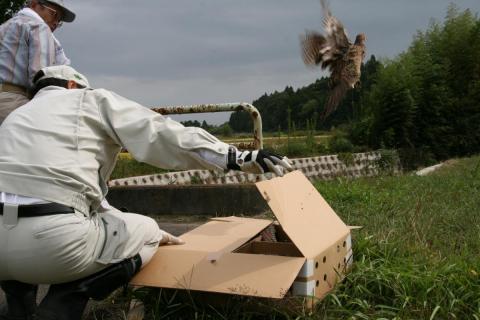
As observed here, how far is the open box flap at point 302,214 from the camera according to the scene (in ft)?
6.27

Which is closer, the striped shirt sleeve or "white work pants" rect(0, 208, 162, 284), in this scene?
"white work pants" rect(0, 208, 162, 284)

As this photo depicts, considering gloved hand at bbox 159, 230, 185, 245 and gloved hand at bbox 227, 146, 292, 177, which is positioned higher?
gloved hand at bbox 227, 146, 292, 177

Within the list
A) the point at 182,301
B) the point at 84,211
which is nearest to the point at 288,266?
the point at 182,301

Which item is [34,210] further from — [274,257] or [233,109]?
[233,109]

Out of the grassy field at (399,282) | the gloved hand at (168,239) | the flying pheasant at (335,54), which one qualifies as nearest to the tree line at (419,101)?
the flying pheasant at (335,54)

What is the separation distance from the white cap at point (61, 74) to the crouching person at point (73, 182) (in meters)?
0.08

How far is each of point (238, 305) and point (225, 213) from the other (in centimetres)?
260

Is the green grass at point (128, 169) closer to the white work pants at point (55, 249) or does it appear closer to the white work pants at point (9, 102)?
the white work pants at point (9, 102)

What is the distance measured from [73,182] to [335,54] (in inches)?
156

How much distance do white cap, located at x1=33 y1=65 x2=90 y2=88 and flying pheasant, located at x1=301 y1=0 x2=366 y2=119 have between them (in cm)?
335

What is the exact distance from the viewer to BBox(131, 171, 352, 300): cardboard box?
183cm

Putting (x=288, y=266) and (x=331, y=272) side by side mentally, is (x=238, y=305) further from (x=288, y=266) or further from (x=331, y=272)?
(x=331, y=272)

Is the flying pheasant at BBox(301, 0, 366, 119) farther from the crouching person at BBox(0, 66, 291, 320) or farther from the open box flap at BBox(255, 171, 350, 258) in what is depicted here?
the crouching person at BBox(0, 66, 291, 320)

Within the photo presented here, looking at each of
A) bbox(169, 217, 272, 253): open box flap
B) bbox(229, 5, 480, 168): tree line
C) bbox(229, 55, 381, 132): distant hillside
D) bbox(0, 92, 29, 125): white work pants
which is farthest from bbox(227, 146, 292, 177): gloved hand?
bbox(229, 5, 480, 168): tree line
